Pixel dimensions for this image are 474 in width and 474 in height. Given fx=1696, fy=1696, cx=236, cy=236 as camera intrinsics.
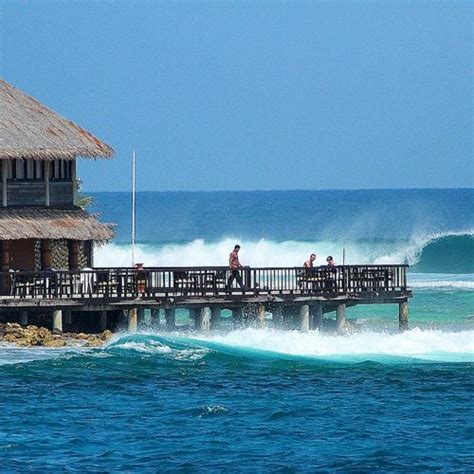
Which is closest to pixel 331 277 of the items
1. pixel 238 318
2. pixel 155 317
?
pixel 238 318

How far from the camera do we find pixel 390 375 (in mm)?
42812

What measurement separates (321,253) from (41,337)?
2154 inches

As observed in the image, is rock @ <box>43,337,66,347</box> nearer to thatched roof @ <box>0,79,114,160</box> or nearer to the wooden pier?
the wooden pier

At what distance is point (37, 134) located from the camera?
5125 centimetres

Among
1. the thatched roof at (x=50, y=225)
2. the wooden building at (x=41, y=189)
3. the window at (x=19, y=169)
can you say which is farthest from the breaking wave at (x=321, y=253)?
the window at (x=19, y=169)

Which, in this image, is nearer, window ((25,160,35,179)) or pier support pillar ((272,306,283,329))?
pier support pillar ((272,306,283,329))

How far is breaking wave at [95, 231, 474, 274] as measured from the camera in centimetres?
9138

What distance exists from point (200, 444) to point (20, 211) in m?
19.0

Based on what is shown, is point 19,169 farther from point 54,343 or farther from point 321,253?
point 321,253

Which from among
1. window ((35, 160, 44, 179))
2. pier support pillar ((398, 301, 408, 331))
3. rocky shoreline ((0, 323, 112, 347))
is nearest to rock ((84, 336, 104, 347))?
rocky shoreline ((0, 323, 112, 347))

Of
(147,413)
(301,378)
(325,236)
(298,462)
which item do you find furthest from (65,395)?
(325,236)

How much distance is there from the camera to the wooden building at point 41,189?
5000 centimetres

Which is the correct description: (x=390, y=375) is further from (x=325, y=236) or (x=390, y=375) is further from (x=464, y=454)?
(x=325, y=236)

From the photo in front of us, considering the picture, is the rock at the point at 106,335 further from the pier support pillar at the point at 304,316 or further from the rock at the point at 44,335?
the pier support pillar at the point at 304,316
